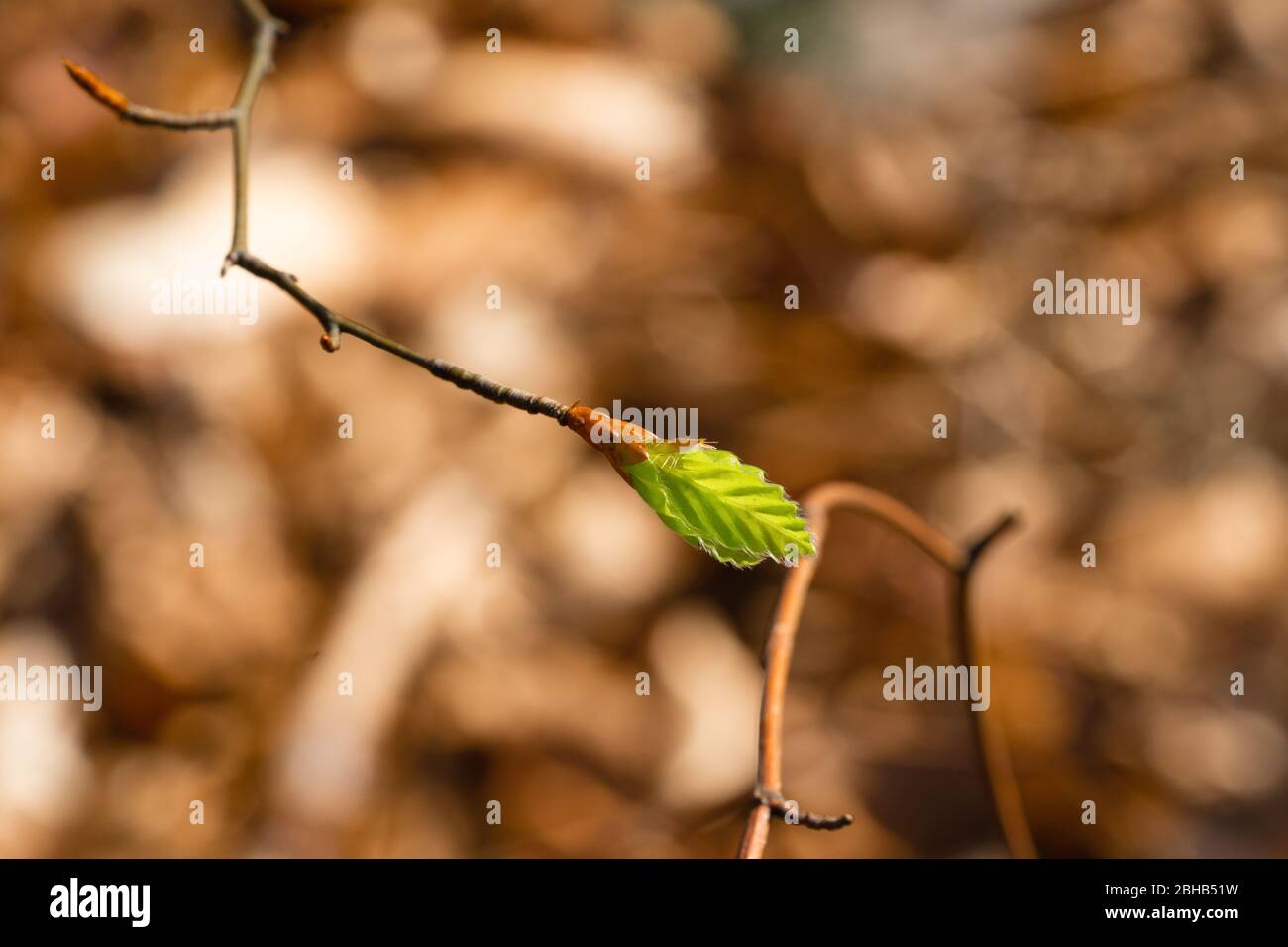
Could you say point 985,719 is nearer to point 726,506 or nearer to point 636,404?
point 726,506

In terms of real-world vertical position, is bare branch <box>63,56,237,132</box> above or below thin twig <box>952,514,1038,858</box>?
above

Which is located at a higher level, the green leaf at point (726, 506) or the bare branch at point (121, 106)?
the bare branch at point (121, 106)

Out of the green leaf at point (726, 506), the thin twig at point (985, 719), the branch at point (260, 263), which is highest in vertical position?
the branch at point (260, 263)

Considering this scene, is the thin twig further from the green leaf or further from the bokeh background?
the bokeh background

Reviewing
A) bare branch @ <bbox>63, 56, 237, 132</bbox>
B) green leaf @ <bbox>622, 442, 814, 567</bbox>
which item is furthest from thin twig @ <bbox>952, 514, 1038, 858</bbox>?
bare branch @ <bbox>63, 56, 237, 132</bbox>

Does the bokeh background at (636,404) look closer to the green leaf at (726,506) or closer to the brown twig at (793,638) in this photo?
the brown twig at (793,638)

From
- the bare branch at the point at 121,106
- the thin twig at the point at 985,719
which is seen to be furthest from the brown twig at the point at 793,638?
the bare branch at the point at 121,106
